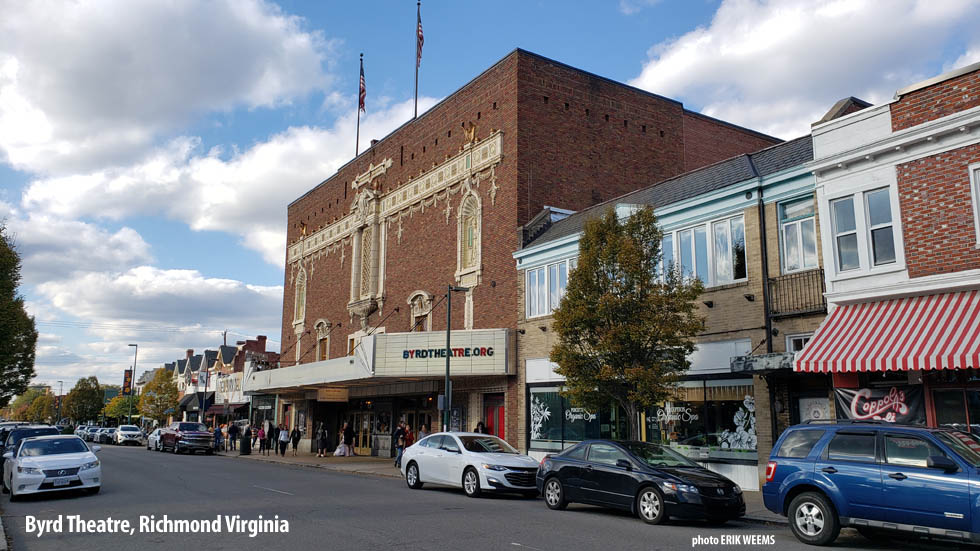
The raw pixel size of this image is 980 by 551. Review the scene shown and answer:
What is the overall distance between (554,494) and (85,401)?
107 meters

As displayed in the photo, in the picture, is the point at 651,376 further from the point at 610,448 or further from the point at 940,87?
the point at 940,87

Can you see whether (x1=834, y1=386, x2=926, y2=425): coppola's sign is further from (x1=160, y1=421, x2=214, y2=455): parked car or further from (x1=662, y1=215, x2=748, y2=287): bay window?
(x1=160, y1=421, x2=214, y2=455): parked car

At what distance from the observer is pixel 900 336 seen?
1367cm

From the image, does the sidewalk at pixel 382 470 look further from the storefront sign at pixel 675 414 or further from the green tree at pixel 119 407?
the green tree at pixel 119 407

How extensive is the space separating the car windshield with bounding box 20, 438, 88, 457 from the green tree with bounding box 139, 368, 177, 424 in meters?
61.4

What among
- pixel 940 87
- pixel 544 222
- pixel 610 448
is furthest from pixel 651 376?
pixel 544 222

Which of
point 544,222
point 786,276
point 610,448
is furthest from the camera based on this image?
point 544,222

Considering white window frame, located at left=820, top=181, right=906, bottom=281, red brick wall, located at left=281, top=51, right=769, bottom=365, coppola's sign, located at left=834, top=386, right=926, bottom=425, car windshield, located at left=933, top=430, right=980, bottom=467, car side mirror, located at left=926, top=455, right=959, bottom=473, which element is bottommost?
car side mirror, located at left=926, top=455, right=959, bottom=473

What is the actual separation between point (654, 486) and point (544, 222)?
15890 mm

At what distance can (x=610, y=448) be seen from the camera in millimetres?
13609

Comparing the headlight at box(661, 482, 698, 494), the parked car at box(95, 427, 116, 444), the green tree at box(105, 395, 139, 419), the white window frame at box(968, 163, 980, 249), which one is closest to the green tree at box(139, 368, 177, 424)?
the parked car at box(95, 427, 116, 444)

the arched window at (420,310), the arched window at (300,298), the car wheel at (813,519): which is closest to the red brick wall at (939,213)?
the car wheel at (813,519)

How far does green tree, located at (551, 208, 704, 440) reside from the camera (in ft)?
53.4

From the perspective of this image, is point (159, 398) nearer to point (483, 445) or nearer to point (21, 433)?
point (21, 433)
